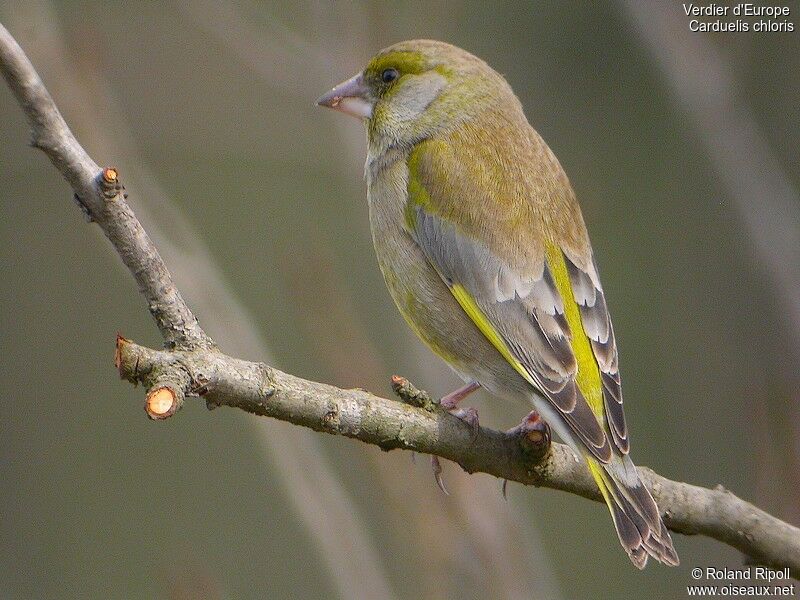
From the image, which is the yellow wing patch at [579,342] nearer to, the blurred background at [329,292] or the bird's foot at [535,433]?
the bird's foot at [535,433]

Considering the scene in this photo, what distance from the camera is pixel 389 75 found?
4.43 meters

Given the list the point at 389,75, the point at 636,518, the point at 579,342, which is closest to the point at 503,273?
the point at 579,342

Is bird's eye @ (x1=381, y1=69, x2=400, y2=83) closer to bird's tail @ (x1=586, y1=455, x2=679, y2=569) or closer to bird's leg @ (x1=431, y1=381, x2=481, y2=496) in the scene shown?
bird's leg @ (x1=431, y1=381, x2=481, y2=496)

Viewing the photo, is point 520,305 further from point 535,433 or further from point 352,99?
point 352,99

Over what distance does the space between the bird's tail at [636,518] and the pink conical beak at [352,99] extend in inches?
76.3

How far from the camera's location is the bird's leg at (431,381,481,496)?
9.91 ft

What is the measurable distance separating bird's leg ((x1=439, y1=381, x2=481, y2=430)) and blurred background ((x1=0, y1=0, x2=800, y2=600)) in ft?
1.62

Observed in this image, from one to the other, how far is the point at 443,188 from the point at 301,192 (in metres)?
5.74

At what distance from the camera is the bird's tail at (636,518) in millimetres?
3055

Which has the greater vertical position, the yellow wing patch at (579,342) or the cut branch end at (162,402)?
the cut branch end at (162,402)

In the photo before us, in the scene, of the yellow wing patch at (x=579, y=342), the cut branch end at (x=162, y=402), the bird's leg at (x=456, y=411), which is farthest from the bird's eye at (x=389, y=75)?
→ the cut branch end at (x=162, y=402)

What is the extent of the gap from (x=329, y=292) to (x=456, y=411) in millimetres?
1513

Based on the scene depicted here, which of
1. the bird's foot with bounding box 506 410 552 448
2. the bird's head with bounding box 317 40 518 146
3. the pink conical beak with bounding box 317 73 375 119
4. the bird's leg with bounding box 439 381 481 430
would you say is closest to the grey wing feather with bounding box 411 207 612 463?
the bird's foot with bounding box 506 410 552 448

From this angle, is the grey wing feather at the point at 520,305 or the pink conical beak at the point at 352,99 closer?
the grey wing feather at the point at 520,305
